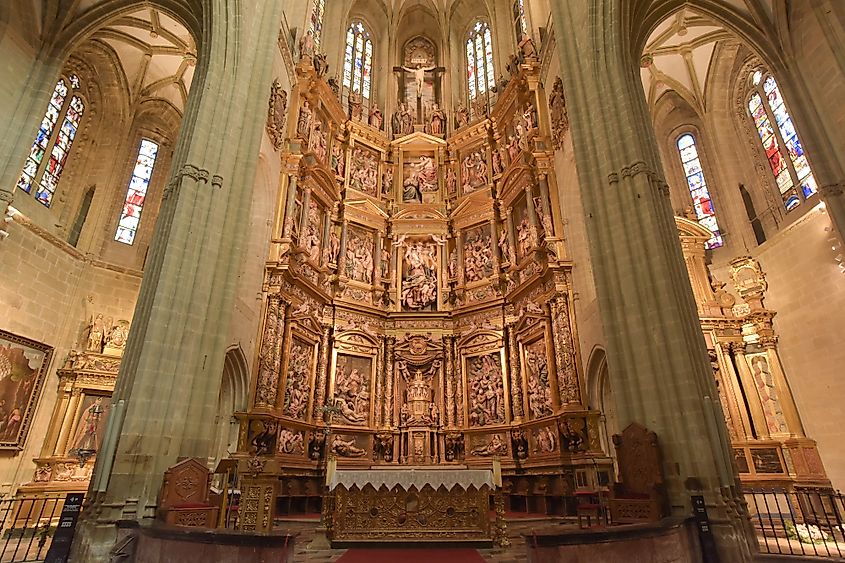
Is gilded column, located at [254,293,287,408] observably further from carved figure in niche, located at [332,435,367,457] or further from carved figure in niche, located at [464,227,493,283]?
carved figure in niche, located at [464,227,493,283]

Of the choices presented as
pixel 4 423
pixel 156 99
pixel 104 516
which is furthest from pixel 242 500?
pixel 156 99

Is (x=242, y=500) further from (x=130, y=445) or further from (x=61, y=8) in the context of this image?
(x=61, y=8)

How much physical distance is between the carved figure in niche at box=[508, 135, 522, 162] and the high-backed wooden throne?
35.8 ft

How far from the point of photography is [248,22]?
455 inches

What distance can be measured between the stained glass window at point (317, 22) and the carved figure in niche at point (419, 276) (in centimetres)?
904

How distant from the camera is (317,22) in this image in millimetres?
19438

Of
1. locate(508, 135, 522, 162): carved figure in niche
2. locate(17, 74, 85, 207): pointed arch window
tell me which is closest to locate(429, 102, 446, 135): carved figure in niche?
locate(508, 135, 522, 162): carved figure in niche

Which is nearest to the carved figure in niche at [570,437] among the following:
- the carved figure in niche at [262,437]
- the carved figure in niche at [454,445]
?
the carved figure in niche at [454,445]

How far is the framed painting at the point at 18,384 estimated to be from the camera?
38.8ft

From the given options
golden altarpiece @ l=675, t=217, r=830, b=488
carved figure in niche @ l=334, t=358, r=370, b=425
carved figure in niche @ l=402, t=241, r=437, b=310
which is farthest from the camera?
carved figure in niche @ l=402, t=241, r=437, b=310

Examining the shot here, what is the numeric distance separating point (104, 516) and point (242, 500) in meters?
2.00

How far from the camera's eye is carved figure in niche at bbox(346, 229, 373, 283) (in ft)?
56.5

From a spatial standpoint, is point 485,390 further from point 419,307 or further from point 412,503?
point 412,503

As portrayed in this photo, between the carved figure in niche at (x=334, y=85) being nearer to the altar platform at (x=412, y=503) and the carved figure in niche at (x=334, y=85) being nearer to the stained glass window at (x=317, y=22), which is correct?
the stained glass window at (x=317, y=22)
